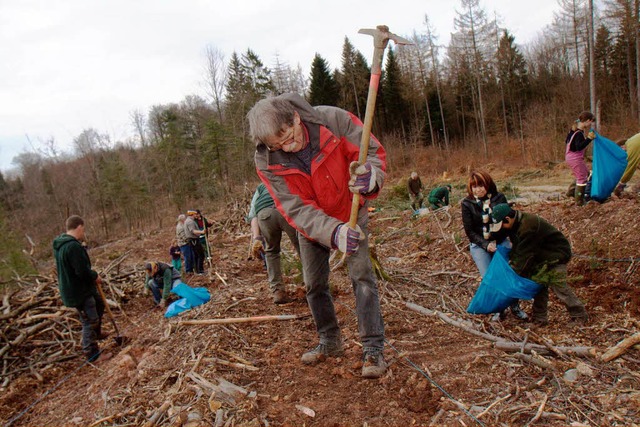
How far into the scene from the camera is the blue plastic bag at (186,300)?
18.0 feet

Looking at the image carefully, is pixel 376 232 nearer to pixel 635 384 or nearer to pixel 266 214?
pixel 266 214

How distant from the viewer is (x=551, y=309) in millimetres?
4141

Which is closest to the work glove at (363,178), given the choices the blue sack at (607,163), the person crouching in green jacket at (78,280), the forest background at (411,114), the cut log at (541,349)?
the cut log at (541,349)

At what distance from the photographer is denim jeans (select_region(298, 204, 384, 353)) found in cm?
262

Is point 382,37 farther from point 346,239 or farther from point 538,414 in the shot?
point 538,414

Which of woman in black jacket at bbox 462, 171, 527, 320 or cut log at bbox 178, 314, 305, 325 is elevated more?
woman in black jacket at bbox 462, 171, 527, 320

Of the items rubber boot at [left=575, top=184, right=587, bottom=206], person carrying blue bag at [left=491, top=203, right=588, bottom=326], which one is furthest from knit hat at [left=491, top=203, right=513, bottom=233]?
rubber boot at [left=575, top=184, right=587, bottom=206]

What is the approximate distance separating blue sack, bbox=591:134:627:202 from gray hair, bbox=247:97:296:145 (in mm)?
5559

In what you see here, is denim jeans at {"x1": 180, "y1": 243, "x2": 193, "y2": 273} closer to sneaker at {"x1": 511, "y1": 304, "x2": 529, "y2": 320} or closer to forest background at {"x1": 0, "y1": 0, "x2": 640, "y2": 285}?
Answer: sneaker at {"x1": 511, "y1": 304, "x2": 529, "y2": 320}

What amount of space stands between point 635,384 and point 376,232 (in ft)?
23.2

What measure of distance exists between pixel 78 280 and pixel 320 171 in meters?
4.25

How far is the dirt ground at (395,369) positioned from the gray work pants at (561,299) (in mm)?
141

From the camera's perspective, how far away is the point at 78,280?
5.22 m

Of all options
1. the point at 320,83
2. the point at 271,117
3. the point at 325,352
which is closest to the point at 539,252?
the point at 325,352
